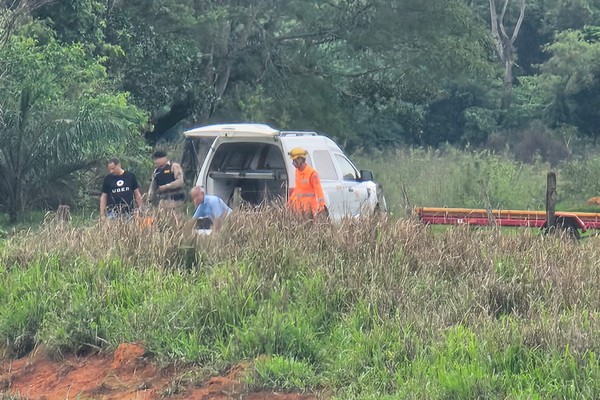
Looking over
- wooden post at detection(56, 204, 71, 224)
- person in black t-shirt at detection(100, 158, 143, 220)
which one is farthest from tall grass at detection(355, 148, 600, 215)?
wooden post at detection(56, 204, 71, 224)

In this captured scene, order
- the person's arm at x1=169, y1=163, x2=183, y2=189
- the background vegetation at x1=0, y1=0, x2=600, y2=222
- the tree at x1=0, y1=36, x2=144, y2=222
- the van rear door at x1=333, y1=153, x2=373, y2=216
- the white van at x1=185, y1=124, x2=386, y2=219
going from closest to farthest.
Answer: the person's arm at x1=169, y1=163, x2=183, y2=189, the white van at x1=185, y1=124, x2=386, y2=219, the van rear door at x1=333, y1=153, x2=373, y2=216, the tree at x1=0, y1=36, x2=144, y2=222, the background vegetation at x1=0, y1=0, x2=600, y2=222

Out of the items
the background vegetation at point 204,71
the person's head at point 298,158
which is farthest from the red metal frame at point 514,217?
the background vegetation at point 204,71

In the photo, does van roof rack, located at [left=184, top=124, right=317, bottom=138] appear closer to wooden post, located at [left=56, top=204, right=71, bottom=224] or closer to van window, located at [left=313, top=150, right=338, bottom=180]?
van window, located at [left=313, top=150, right=338, bottom=180]

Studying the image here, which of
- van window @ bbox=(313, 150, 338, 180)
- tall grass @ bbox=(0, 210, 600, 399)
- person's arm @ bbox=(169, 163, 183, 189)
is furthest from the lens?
van window @ bbox=(313, 150, 338, 180)

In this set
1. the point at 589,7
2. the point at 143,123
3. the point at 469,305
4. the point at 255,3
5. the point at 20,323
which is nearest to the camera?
the point at 469,305

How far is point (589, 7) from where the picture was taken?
157 feet

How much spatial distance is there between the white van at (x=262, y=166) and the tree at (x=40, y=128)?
4374 mm

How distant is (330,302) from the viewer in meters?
8.90

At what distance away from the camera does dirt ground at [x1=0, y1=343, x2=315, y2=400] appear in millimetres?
7938

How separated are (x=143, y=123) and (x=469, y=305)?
13.6 meters

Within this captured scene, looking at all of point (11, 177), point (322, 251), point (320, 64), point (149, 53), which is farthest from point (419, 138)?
point (322, 251)

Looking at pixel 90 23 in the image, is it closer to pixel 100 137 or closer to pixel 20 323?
pixel 100 137

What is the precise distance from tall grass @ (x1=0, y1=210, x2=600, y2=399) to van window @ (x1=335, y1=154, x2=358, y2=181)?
16.5 feet

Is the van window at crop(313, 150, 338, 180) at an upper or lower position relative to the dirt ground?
upper
